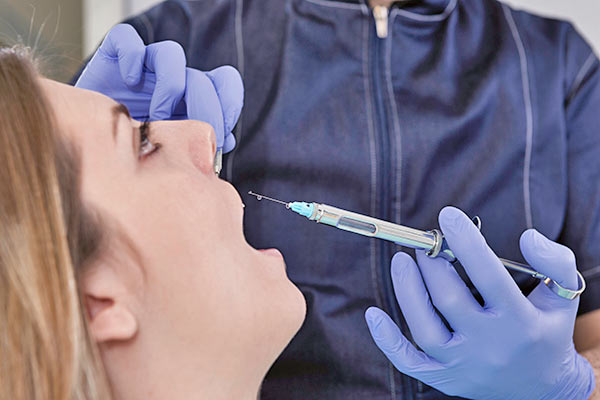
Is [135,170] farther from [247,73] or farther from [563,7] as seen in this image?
[563,7]

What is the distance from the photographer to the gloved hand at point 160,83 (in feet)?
3.38

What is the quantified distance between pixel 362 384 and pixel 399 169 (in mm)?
415

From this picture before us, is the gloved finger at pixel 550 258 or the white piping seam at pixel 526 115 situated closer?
the gloved finger at pixel 550 258

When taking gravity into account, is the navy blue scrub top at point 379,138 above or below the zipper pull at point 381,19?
below

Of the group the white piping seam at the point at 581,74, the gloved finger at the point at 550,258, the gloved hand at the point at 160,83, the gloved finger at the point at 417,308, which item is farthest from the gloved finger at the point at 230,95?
the white piping seam at the point at 581,74

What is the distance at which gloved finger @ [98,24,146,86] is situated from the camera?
40.4 inches

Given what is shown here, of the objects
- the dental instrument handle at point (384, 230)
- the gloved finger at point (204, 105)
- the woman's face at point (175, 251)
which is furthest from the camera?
the gloved finger at point (204, 105)

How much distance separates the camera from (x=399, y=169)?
1207mm

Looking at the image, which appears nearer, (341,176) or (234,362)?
(234,362)

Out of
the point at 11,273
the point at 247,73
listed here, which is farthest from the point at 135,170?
the point at 247,73

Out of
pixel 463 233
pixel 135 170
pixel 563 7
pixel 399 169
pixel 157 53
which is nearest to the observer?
pixel 135 170

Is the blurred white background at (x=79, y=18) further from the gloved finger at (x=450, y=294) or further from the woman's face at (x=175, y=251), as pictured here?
the gloved finger at (x=450, y=294)

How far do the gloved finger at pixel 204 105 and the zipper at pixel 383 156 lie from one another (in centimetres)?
34

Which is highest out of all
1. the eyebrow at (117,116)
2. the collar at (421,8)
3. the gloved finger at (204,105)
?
the collar at (421,8)
